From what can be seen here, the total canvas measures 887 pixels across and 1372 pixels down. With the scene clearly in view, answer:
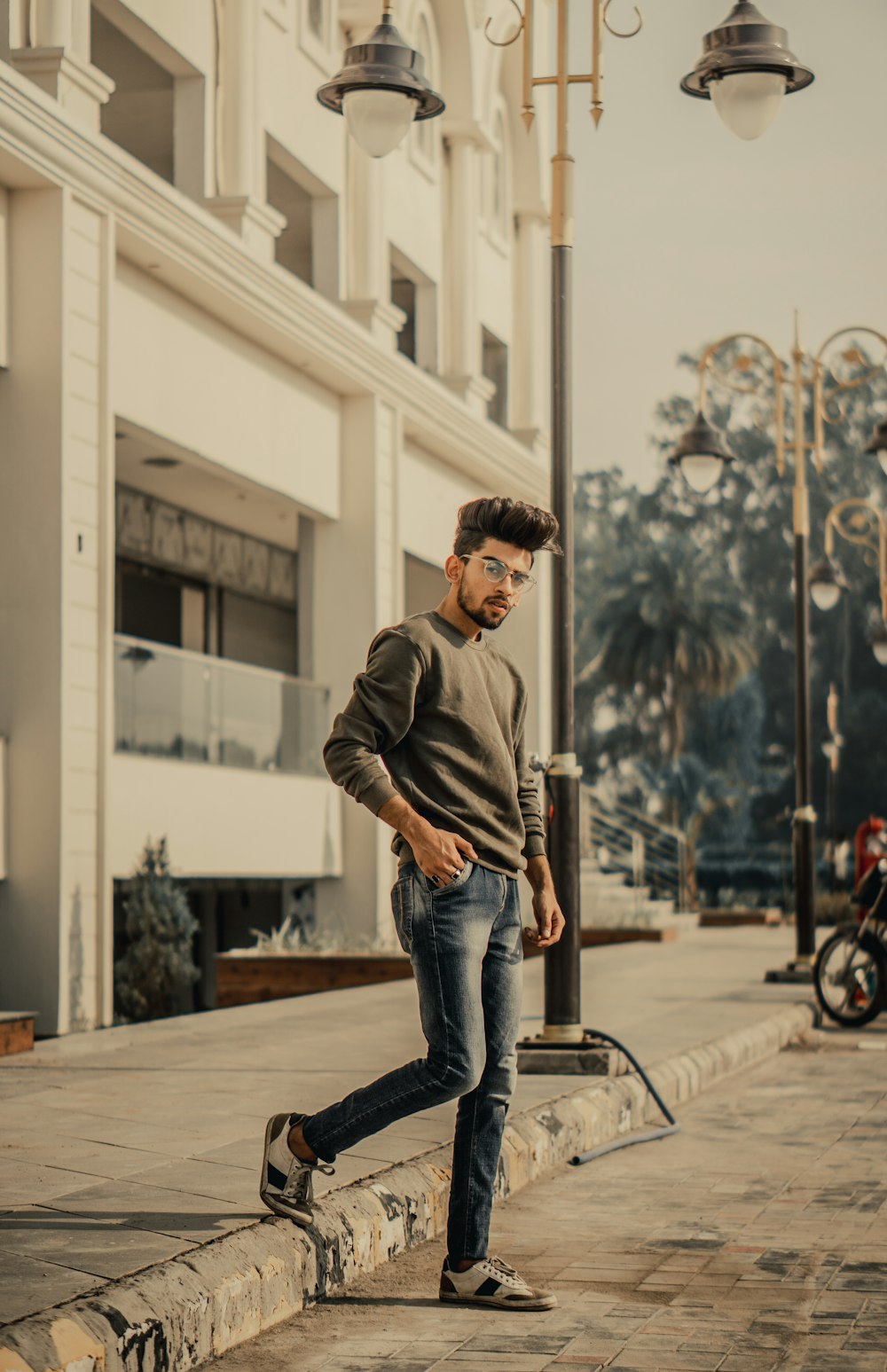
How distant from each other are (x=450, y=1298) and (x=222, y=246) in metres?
12.1

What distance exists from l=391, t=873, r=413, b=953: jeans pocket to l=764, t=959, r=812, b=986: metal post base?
1162 centimetres

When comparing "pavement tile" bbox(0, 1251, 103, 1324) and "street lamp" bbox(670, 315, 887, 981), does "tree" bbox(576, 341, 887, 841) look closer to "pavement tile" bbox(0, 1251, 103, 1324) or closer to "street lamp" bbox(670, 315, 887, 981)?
"street lamp" bbox(670, 315, 887, 981)

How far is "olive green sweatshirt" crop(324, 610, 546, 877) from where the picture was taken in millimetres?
4613

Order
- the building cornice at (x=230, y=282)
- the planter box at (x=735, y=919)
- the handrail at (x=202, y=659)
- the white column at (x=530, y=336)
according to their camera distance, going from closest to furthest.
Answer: the building cornice at (x=230, y=282)
the handrail at (x=202, y=659)
the white column at (x=530, y=336)
the planter box at (x=735, y=919)

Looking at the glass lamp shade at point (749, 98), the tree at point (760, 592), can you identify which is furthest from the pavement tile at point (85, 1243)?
the tree at point (760, 592)

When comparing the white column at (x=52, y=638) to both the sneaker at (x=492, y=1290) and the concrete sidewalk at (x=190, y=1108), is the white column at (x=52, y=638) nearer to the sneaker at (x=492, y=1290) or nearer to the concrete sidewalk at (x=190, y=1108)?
the concrete sidewalk at (x=190, y=1108)

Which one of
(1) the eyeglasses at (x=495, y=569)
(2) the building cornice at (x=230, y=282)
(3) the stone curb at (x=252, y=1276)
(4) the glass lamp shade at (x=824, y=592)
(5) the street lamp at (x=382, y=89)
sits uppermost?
(2) the building cornice at (x=230, y=282)

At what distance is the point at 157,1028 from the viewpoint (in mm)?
10969

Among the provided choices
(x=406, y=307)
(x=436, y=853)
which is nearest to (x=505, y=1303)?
(x=436, y=853)

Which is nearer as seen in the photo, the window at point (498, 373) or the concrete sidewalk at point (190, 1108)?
the concrete sidewalk at point (190, 1108)

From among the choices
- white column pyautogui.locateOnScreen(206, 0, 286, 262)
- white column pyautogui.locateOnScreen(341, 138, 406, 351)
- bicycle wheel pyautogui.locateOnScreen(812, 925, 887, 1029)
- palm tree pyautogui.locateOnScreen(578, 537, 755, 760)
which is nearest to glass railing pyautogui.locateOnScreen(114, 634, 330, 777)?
white column pyautogui.locateOnScreen(206, 0, 286, 262)

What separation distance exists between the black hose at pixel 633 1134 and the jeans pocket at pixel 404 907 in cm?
312

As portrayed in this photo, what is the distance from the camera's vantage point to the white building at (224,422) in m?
12.7

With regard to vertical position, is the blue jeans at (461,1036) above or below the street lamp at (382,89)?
below
